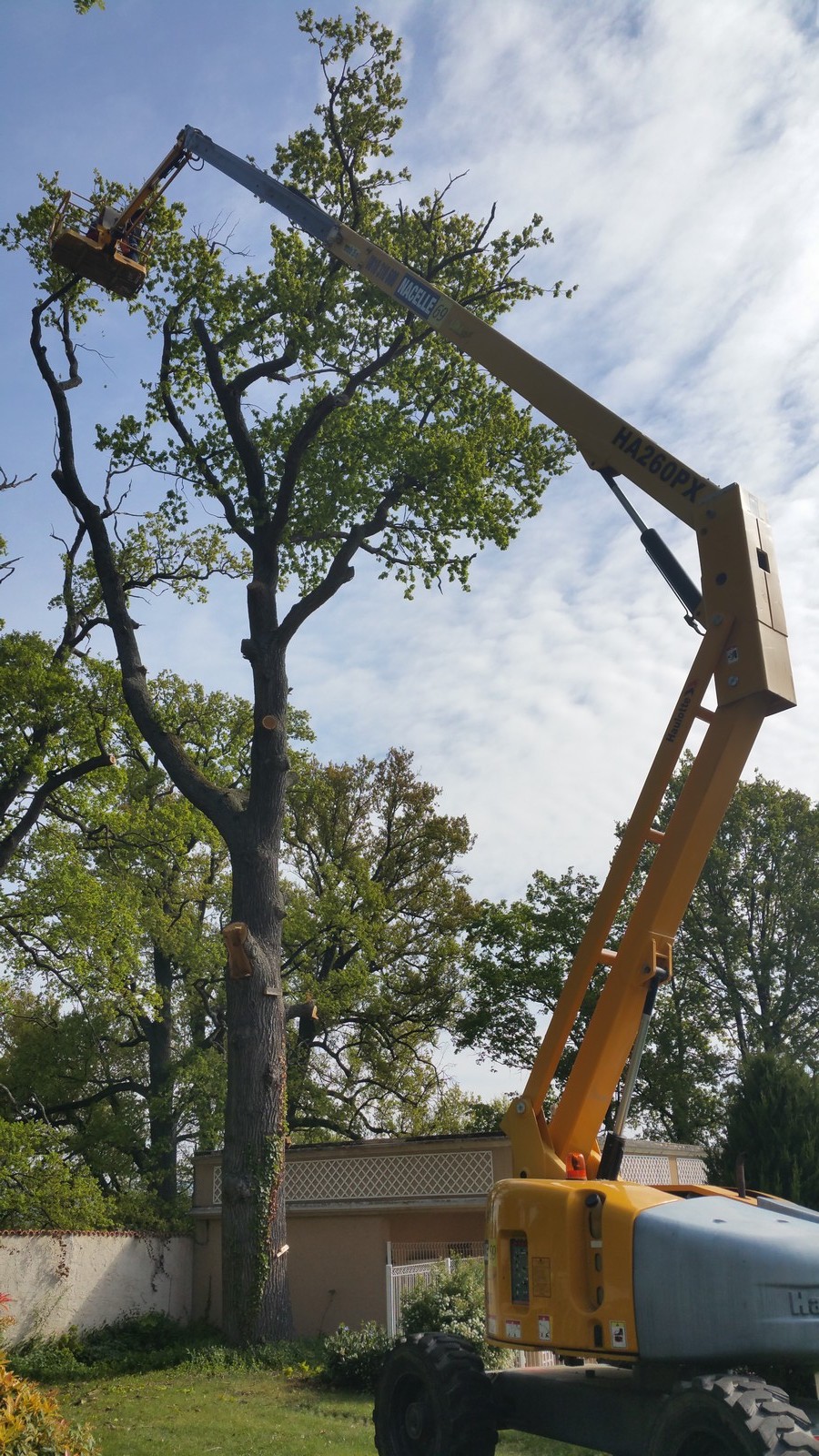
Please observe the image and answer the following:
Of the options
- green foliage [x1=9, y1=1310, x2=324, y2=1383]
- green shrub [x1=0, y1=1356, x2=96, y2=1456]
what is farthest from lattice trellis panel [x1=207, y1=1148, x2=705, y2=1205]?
green shrub [x1=0, y1=1356, x2=96, y2=1456]

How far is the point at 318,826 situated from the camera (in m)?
33.9

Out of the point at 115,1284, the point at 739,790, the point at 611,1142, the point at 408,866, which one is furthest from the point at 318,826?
the point at 611,1142

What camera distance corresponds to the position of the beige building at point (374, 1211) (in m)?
18.7

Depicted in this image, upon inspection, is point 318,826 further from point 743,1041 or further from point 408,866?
point 743,1041

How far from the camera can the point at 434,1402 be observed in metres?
7.26

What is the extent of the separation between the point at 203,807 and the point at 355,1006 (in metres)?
16.3

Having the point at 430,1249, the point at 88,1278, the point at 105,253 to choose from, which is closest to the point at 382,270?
the point at 105,253

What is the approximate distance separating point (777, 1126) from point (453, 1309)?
4.20 meters

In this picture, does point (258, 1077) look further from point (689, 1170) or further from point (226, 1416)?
point (689, 1170)

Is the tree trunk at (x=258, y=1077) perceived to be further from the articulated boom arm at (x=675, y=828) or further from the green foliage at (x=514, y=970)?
the green foliage at (x=514, y=970)

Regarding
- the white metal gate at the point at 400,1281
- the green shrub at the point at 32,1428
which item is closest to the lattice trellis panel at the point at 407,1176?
the white metal gate at the point at 400,1281

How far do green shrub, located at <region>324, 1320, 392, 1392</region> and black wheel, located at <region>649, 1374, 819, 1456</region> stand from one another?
312 inches

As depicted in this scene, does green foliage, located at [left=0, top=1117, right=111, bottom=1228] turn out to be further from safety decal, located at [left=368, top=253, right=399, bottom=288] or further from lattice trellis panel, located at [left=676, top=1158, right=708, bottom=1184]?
safety decal, located at [left=368, top=253, right=399, bottom=288]

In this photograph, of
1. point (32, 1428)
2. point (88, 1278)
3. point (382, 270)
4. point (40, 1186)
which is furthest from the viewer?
point (88, 1278)
